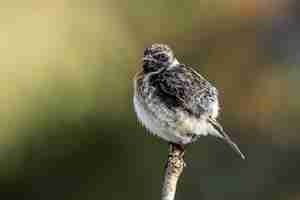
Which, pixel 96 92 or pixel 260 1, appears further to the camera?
pixel 260 1

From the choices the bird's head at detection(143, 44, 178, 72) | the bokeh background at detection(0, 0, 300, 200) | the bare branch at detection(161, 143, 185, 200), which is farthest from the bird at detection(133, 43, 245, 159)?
the bokeh background at detection(0, 0, 300, 200)

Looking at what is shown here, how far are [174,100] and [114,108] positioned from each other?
7435 mm

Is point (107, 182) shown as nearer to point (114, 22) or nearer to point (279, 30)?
point (114, 22)

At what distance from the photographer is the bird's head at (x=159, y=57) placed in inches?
323

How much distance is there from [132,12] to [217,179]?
2.81 metres

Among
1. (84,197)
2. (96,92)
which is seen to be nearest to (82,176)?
(84,197)

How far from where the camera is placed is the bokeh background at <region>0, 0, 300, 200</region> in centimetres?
1485

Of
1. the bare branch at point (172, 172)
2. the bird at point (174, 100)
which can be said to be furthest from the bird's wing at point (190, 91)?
the bare branch at point (172, 172)

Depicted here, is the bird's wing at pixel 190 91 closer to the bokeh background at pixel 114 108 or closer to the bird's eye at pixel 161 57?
the bird's eye at pixel 161 57

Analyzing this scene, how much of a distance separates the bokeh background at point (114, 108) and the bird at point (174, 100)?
20.8 ft

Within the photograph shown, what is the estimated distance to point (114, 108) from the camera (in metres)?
15.4

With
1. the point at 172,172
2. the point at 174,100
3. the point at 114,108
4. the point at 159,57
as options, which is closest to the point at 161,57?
the point at 159,57

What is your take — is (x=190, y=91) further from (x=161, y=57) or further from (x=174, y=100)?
(x=161, y=57)

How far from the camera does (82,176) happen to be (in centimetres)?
1571
